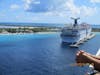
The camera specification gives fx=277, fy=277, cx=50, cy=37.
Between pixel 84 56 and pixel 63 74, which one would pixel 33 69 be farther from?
pixel 84 56

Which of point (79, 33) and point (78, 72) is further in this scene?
point (79, 33)

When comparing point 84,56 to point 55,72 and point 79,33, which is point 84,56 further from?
point 79,33

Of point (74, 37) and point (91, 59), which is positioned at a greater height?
point (91, 59)

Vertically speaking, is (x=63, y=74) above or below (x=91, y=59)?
below

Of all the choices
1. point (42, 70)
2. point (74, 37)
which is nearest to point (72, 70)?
point (42, 70)

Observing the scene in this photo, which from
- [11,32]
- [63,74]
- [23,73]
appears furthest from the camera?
[11,32]

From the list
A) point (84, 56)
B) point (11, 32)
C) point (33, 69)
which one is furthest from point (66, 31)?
point (11, 32)

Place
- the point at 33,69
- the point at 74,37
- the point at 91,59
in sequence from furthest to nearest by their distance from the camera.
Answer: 1. the point at 74,37
2. the point at 33,69
3. the point at 91,59

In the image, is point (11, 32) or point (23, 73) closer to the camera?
point (23, 73)

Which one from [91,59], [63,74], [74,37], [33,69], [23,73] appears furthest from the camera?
[74,37]
